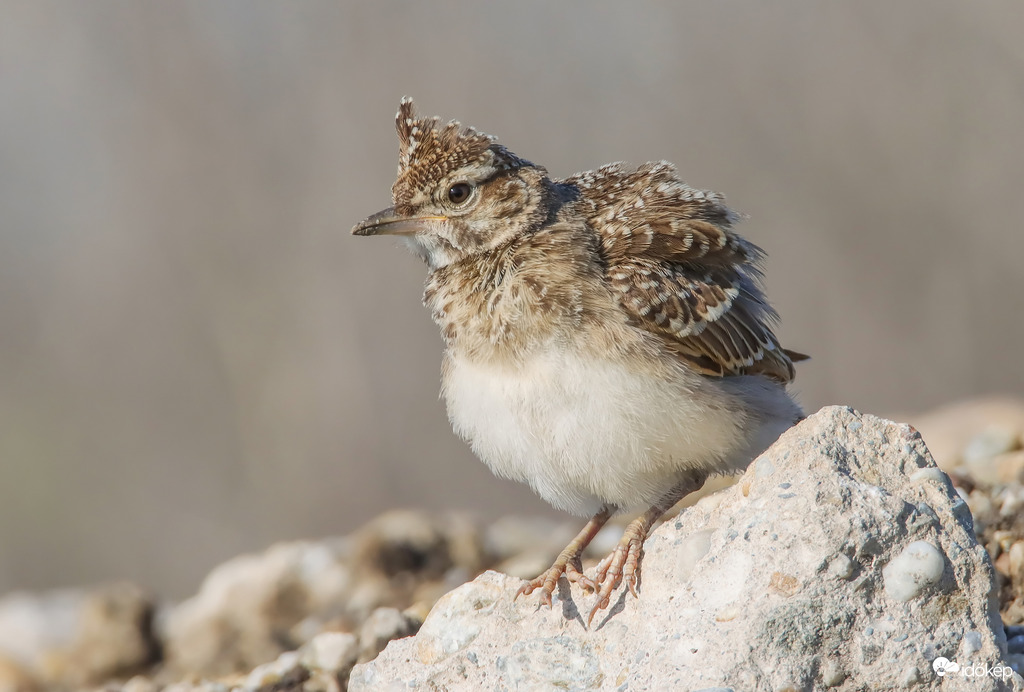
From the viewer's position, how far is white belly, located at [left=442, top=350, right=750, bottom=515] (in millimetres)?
4664

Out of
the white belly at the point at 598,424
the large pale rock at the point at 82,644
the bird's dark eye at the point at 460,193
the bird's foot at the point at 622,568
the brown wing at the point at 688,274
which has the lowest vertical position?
the bird's foot at the point at 622,568

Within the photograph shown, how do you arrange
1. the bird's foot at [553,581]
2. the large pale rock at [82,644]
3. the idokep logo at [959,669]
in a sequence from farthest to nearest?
the large pale rock at [82,644] → the bird's foot at [553,581] → the idokep logo at [959,669]

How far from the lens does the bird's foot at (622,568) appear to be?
427 centimetres

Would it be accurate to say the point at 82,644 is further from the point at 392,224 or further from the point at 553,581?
the point at 553,581

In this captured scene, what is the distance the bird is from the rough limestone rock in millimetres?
334

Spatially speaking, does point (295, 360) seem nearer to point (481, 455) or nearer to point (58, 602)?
point (58, 602)

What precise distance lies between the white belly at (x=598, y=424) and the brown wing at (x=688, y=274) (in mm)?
288

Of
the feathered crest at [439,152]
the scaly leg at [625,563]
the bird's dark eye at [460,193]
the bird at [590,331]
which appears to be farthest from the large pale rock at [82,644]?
the scaly leg at [625,563]

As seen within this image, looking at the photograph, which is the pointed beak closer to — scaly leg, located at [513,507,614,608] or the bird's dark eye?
the bird's dark eye

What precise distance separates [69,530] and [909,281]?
1090 centimetres

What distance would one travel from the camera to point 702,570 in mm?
3896

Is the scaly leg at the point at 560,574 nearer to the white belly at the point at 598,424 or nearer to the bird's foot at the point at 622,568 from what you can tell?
the bird's foot at the point at 622,568

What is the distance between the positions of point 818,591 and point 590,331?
162 cm

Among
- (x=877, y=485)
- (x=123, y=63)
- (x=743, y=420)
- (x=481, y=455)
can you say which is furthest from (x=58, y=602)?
(x=123, y=63)
